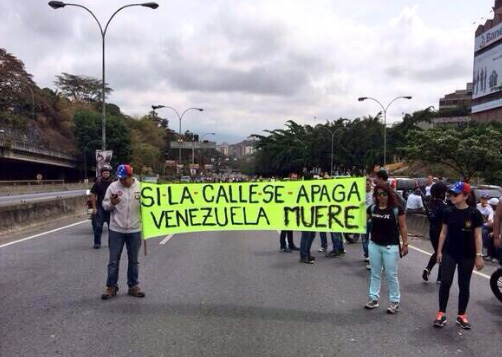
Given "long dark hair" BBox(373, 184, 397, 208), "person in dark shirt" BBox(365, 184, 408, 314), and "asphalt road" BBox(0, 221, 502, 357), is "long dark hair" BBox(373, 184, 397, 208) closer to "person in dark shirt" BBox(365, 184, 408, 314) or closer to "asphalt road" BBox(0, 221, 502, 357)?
"person in dark shirt" BBox(365, 184, 408, 314)

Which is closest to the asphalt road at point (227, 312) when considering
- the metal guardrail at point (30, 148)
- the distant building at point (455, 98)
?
the metal guardrail at point (30, 148)

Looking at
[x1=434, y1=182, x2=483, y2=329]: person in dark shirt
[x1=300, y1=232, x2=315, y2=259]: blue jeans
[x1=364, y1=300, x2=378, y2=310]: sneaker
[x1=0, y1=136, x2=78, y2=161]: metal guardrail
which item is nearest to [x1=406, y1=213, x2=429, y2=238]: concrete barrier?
[x1=300, y1=232, x2=315, y2=259]: blue jeans

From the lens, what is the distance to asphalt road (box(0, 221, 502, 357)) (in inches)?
211

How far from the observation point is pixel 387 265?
22.5ft

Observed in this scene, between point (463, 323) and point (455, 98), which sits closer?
point (463, 323)

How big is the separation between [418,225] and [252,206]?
11014 mm

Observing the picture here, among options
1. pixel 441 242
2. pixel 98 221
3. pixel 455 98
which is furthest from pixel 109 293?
pixel 455 98

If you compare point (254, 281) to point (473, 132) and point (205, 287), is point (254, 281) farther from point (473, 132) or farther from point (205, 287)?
point (473, 132)

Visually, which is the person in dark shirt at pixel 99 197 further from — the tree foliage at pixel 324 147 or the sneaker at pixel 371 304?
the tree foliage at pixel 324 147

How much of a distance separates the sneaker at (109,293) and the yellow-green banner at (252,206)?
0.86 m

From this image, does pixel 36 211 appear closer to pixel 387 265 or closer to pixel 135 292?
pixel 135 292

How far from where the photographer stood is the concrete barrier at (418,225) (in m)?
16.7

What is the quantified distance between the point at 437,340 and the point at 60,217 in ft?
59.2

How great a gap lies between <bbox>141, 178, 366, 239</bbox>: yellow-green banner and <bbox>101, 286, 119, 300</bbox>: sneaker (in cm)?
86
